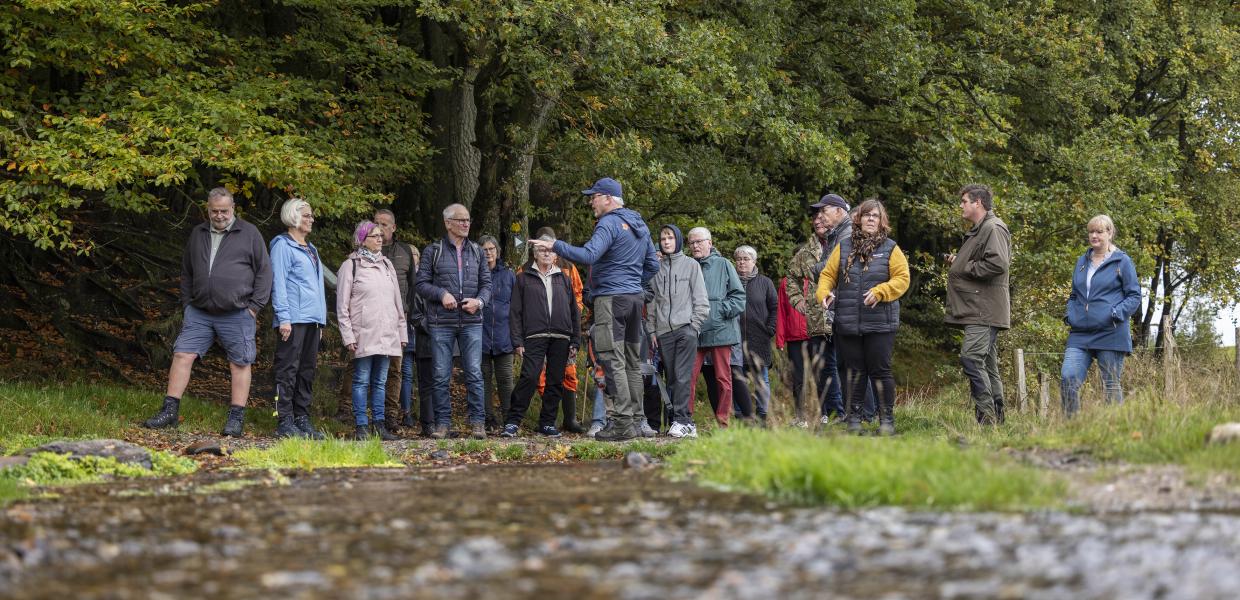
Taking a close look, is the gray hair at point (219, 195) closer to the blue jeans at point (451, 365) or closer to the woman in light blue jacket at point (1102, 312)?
the blue jeans at point (451, 365)

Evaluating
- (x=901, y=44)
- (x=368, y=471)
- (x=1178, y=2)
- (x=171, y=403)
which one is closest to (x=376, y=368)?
(x=171, y=403)

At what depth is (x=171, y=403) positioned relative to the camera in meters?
11.9

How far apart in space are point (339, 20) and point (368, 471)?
10.9m

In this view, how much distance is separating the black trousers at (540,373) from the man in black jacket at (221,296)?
8.92ft

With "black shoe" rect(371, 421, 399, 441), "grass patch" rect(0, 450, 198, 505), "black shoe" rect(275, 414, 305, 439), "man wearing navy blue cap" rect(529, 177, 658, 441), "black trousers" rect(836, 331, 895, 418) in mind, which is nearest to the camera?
"grass patch" rect(0, 450, 198, 505)

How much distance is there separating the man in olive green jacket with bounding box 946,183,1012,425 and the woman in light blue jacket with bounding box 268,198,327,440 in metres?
5.67

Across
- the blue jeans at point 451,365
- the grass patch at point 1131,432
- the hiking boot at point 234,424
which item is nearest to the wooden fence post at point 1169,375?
the grass patch at point 1131,432

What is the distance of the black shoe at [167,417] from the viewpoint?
38.6 feet

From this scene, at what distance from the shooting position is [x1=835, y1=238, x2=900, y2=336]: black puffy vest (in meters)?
11.0

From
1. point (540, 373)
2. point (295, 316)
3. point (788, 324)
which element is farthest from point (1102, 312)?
point (295, 316)

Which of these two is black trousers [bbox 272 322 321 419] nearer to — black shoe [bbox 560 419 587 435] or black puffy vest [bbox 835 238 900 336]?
black shoe [bbox 560 419 587 435]

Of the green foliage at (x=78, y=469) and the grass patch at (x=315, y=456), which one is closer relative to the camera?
the green foliage at (x=78, y=469)

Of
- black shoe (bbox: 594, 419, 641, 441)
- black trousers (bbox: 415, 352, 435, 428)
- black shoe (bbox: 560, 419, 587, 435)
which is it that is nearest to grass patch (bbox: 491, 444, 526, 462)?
black shoe (bbox: 594, 419, 641, 441)

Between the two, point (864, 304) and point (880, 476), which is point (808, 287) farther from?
point (880, 476)
